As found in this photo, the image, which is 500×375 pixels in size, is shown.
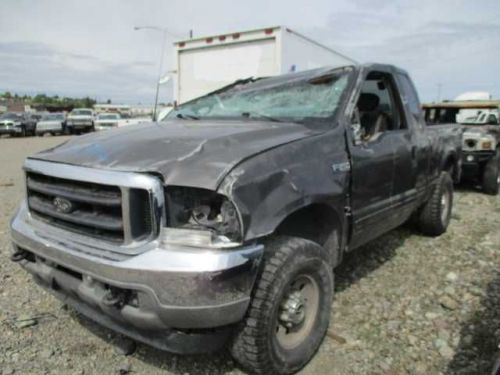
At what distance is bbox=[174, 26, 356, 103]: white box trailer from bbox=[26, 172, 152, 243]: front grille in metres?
5.87

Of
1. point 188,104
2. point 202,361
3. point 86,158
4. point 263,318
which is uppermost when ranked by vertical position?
point 188,104

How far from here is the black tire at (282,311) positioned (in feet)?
7.71

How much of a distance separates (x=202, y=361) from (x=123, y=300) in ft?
2.80

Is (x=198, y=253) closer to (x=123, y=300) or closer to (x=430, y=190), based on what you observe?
(x=123, y=300)

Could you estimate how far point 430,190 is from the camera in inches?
191

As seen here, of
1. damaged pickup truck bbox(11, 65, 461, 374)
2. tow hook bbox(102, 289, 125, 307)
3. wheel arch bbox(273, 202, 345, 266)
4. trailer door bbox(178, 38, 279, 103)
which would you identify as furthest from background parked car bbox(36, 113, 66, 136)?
tow hook bbox(102, 289, 125, 307)

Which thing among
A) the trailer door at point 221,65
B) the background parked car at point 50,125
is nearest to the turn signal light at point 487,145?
the trailer door at point 221,65

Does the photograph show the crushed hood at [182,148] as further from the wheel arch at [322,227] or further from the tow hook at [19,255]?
the tow hook at [19,255]

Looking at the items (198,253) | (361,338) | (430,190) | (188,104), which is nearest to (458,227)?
(430,190)

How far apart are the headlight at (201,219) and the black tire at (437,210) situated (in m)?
3.58

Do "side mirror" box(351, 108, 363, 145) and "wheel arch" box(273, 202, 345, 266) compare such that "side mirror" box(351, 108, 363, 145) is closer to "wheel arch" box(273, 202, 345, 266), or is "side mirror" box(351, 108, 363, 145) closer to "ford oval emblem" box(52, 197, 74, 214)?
"wheel arch" box(273, 202, 345, 266)

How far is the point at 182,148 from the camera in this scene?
8.14 feet

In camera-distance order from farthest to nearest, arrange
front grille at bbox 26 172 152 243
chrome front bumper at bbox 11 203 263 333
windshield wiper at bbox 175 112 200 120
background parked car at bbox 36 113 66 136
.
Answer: background parked car at bbox 36 113 66 136
windshield wiper at bbox 175 112 200 120
front grille at bbox 26 172 152 243
chrome front bumper at bbox 11 203 263 333

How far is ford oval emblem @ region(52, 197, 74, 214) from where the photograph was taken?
8.20ft
